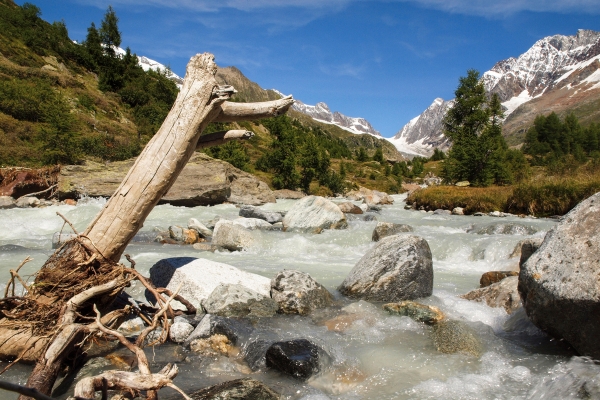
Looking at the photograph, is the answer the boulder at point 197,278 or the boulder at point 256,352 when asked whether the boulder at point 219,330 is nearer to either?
the boulder at point 256,352

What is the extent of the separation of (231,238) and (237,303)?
5.62 m

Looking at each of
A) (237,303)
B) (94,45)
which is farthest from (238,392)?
(94,45)

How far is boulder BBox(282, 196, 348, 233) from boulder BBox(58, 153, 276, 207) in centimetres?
799

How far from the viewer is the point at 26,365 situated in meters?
4.13

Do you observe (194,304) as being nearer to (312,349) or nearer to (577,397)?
(312,349)

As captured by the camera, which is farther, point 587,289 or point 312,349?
point 312,349

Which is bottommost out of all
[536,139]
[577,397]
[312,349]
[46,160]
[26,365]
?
[26,365]

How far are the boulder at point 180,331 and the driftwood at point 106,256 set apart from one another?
313 mm

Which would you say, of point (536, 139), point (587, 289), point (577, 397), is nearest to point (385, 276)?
point (587, 289)

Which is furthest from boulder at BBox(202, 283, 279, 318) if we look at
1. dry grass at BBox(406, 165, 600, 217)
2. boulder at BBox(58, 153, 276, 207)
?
dry grass at BBox(406, 165, 600, 217)

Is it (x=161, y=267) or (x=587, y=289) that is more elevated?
(x=587, y=289)

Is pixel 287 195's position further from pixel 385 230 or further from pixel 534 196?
pixel 385 230

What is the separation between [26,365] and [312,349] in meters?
3.12

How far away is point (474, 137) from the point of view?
37594 mm
